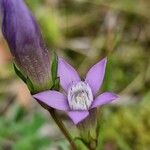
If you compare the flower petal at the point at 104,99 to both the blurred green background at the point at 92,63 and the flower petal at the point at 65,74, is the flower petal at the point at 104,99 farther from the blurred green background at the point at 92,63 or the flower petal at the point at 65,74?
the blurred green background at the point at 92,63

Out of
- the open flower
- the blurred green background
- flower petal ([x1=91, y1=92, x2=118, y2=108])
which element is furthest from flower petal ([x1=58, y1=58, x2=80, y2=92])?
the blurred green background

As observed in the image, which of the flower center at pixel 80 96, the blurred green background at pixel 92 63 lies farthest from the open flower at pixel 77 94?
the blurred green background at pixel 92 63

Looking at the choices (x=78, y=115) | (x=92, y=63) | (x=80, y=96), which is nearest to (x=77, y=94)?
(x=80, y=96)

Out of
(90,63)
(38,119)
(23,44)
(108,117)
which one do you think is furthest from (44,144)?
(23,44)

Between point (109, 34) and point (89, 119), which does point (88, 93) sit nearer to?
point (89, 119)

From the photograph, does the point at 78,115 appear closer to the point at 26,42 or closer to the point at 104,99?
the point at 104,99
